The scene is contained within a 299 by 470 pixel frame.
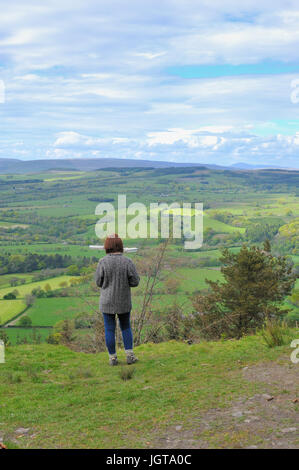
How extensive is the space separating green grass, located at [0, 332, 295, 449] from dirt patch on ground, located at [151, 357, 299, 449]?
18 centimetres

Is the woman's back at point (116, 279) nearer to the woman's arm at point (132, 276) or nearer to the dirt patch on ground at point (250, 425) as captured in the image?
the woman's arm at point (132, 276)

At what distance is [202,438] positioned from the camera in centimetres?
517

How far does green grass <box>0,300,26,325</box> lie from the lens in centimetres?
4424

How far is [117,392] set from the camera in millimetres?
7449

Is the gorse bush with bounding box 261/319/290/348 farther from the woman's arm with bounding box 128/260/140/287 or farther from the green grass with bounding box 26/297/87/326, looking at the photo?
the green grass with bounding box 26/297/87/326

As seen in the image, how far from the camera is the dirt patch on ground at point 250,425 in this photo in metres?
4.97

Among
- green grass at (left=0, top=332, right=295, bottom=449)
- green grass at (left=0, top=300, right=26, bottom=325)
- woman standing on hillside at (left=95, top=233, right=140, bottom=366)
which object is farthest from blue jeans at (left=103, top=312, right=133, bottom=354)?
green grass at (left=0, top=300, right=26, bottom=325)

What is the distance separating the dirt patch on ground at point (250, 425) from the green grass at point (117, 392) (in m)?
0.18

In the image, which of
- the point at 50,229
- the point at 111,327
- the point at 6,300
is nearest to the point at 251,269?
the point at 111,327

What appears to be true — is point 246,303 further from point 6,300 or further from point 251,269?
point 6,300

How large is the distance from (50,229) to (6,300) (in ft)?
210

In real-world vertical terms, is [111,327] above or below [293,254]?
above
